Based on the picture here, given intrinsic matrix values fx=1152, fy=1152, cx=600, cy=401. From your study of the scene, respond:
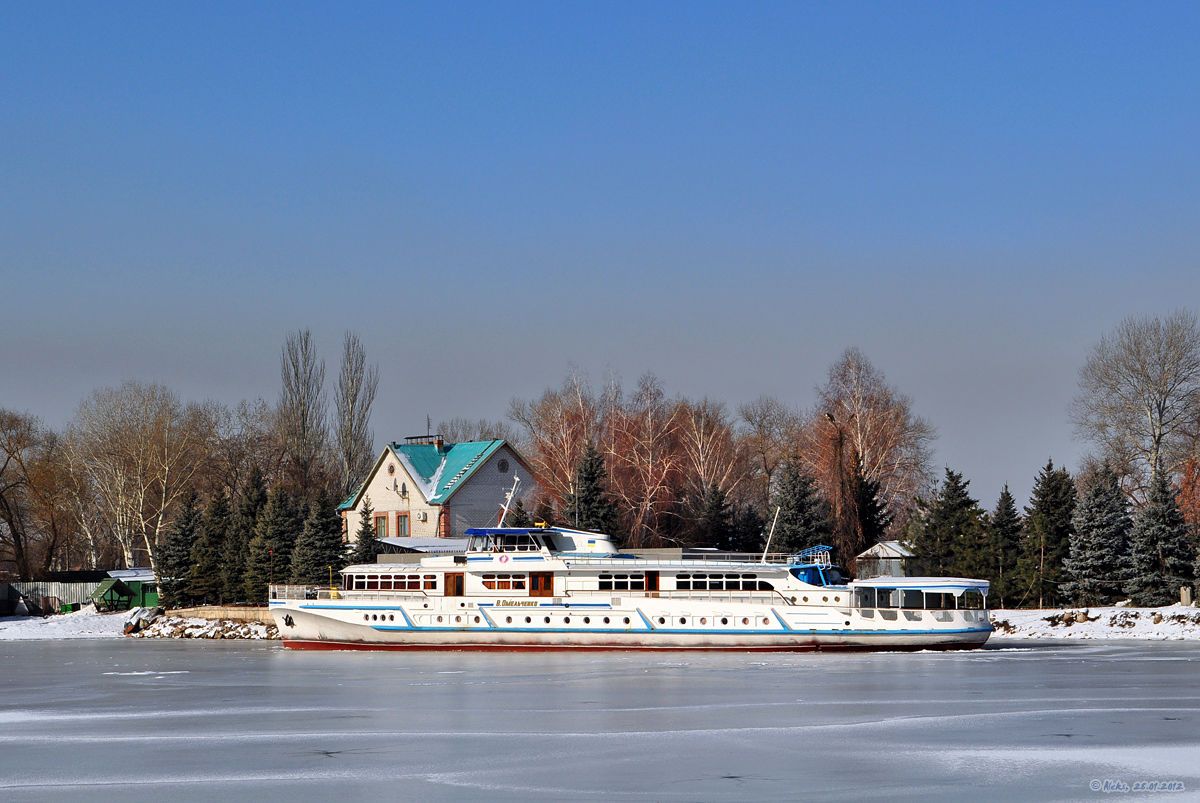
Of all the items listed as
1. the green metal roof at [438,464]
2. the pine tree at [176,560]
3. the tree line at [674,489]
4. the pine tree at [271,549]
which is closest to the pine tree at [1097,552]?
the tree line at [674,489]

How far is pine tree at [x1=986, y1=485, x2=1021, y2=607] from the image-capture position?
173 ft

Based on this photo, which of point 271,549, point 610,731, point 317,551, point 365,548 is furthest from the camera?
point 271,549

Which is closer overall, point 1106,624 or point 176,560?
point 1106,624

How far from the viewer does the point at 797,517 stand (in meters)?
57.6

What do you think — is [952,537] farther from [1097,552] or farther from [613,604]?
[613,604]

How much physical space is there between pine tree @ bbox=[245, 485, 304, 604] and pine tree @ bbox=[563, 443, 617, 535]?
1494 centimetres

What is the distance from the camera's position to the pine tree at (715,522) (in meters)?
63.2

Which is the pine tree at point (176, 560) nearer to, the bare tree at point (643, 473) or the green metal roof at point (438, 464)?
the green metal roof at point (438, 464)

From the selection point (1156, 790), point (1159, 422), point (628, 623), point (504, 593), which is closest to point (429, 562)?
point (504, 593)

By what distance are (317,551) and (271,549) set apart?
4181 mm

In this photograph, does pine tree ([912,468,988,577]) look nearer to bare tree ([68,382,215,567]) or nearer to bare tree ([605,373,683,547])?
bare tree ([605,373,683,547])

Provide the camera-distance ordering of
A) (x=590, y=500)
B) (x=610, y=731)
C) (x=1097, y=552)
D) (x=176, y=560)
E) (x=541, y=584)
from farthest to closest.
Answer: (x=176, y=560) → (x=590, y=500) → (x=1097, y=552) → (x=541, y=584) → (x=610, y=731)

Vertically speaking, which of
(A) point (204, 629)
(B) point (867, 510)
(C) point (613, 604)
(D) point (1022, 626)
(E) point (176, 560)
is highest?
(B) point (867, 510)

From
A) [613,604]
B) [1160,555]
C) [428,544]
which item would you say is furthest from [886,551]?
[428,544]
